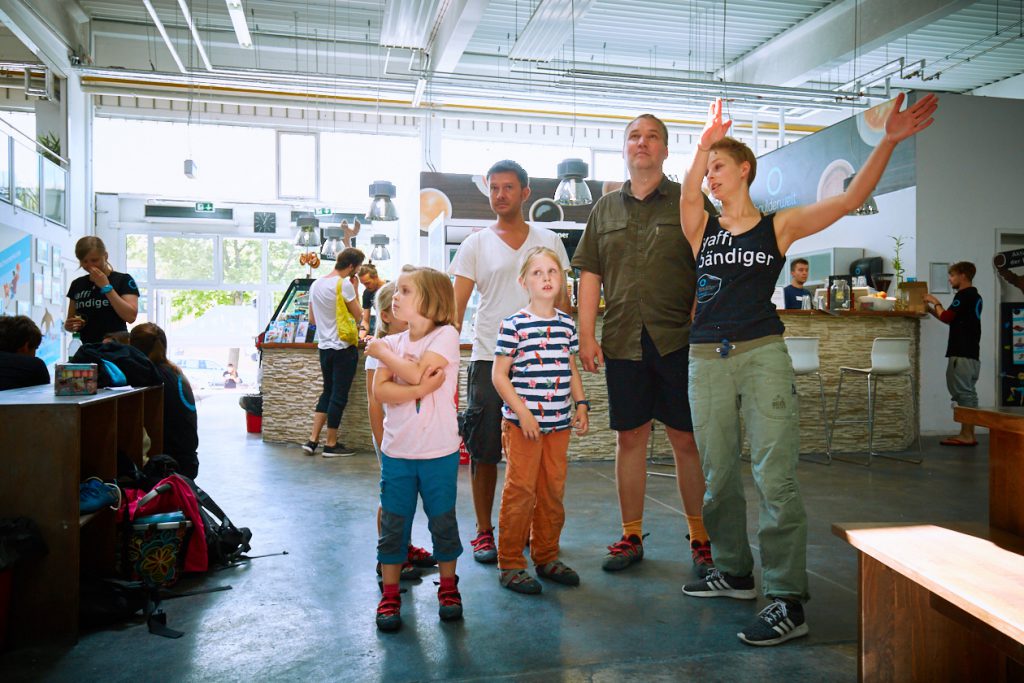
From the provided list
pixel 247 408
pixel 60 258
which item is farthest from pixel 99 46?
pixel 247 408

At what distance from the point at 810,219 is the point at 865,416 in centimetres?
464

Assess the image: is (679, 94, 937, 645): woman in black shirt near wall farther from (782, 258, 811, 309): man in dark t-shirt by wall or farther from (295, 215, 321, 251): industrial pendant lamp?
(295, 215, 321, 251): industrial pendant lamp

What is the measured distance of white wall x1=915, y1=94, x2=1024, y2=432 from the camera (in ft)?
25.9

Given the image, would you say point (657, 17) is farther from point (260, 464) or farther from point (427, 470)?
point (427, 470)

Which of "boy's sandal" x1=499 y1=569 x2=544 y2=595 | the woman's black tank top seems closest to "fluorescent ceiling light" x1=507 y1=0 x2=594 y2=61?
the woman's black tank top

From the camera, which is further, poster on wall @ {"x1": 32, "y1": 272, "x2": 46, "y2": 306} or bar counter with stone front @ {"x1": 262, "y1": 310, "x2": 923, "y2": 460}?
poster on wall @ {"x1": 32, "y1": 272, "x2": 46, "y2": 306}

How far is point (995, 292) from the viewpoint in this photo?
7965 millimetres

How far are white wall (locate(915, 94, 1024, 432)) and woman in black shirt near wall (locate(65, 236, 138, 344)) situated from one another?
7.33 metres

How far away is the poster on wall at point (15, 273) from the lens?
294 inches

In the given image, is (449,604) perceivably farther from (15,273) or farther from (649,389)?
(15,273)

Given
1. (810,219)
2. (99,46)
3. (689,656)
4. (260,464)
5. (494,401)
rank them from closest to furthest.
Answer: (689,656) < (810,219) < (494,401) < (260,464) < (99,46)

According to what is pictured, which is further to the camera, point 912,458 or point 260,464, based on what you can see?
point 912,458

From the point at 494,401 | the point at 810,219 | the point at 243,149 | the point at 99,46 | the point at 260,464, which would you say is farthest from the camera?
the point at 243,149

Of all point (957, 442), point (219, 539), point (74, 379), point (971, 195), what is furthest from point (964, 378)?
point (74, 379)
